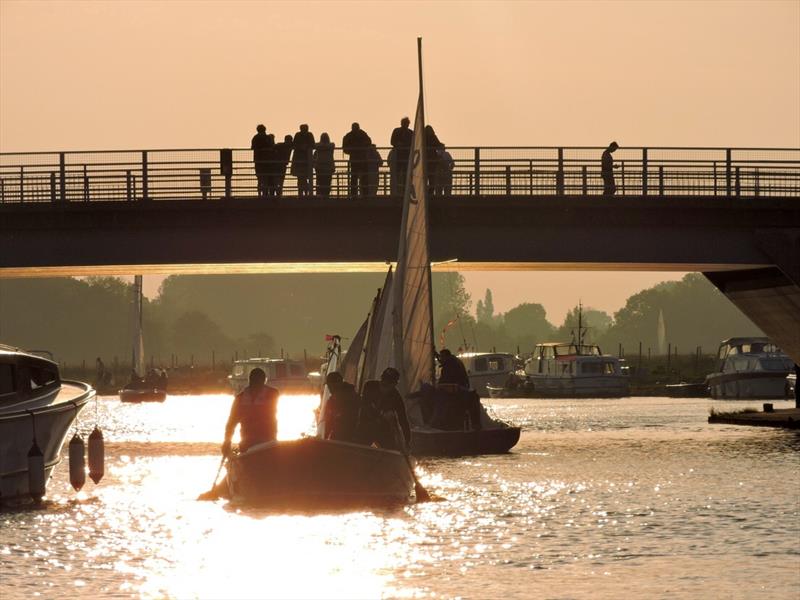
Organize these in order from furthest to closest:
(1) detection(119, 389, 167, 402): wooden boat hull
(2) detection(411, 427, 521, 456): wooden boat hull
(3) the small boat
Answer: (3) the small boat, (1) detection(119, 389, 167, 402): wooden boat hull, (2) detection(411, 427, 521, 456): wooden boat hull

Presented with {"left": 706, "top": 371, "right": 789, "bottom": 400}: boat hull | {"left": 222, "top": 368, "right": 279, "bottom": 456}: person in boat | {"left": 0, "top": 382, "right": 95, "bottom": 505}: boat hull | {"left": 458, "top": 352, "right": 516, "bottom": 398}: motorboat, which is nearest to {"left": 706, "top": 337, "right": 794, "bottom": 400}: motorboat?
{"left": 706, "top": 371, "right": 789, "bottom": 400}: boat hull

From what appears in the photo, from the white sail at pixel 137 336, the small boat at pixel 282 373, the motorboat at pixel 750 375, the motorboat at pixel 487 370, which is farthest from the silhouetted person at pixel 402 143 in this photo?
the small boat at pixel 282 373

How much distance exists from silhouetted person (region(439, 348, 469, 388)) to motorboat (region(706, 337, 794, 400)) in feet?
177

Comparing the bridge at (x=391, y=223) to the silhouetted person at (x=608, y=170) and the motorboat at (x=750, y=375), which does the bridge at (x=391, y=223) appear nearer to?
the silhouetted person at (x=608, y=170)

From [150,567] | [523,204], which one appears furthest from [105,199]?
[150,567]

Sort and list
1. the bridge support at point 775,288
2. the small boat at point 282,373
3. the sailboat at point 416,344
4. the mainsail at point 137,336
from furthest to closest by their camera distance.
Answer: the small boat at point 282,373
the mainsail at point 137,336
the bridge support at point 775,288
the sailboat at point 416,344

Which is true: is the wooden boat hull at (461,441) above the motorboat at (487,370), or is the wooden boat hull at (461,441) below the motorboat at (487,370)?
below

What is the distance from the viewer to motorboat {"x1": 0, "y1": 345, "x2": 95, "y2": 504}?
33.0m

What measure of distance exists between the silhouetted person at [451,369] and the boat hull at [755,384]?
55.0 meters

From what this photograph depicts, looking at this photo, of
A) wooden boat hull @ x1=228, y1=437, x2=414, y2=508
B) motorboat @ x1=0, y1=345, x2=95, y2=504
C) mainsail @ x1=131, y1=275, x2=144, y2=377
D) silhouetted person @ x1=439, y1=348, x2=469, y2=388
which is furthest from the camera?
mainsail @ x1=131, y1=275, x2=144, y2=377

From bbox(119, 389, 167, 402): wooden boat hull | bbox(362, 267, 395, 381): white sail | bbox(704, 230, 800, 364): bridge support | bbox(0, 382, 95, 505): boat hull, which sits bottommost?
bbox(119, 389, 167, 402): wooden boat hull

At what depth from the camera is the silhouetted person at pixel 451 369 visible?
46.8m

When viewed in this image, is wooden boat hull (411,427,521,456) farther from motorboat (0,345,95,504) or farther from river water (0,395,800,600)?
motorboat (0,345,95,504)

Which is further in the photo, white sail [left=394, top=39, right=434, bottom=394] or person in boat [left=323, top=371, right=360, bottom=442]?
white sail [left=394, top=39, right=434, bottom=394]
